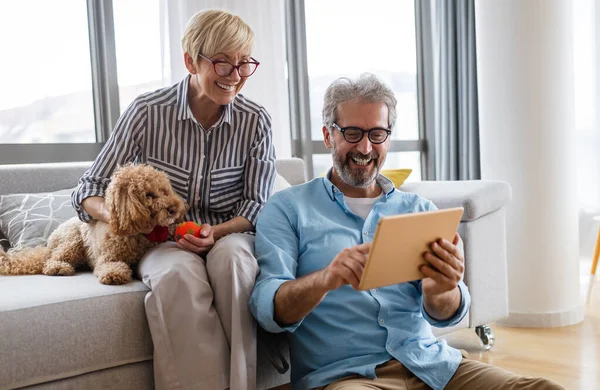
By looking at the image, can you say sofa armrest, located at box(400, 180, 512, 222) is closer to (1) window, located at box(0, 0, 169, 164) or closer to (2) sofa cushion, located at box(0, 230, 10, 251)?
(1) window, located at box(0, 0, 169, 164)

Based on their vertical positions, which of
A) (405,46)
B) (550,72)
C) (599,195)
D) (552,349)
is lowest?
(552,349)

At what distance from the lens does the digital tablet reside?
47.3 inches

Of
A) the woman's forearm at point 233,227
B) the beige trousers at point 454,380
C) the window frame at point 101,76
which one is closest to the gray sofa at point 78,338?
the woman's forearm at point 233,227

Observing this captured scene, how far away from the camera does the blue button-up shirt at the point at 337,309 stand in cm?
155

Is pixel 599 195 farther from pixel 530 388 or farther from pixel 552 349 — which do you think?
pixel 530 388

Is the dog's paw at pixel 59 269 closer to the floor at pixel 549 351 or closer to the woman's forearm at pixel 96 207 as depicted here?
the woman's forearm at pixel 96 207

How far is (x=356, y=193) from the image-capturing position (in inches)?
70.1

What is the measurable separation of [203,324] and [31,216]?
0.97 metres

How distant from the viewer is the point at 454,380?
→ 1.54 metres

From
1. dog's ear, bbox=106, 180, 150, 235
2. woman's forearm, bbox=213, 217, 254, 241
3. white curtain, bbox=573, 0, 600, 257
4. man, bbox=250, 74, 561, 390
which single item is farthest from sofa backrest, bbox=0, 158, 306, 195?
white curtain, bbox=573, 0, 600, 257

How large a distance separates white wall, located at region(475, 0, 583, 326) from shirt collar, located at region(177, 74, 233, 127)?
6.13 ft

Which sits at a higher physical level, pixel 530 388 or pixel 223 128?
pixel 223 128

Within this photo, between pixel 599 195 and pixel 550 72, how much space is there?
5.74 feet

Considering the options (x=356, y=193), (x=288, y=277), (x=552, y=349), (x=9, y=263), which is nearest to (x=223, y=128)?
(x=356, y=193)
